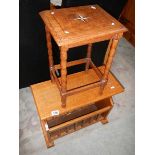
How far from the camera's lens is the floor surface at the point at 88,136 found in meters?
1.77

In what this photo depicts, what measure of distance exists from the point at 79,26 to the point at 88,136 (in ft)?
4.07

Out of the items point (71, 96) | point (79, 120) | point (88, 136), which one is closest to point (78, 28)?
point (71, 96)

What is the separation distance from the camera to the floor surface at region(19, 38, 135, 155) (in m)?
1.77

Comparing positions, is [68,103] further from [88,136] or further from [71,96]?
[88,136]

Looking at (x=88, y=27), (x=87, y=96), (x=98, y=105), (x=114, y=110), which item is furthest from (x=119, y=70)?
(x=88, y=27)

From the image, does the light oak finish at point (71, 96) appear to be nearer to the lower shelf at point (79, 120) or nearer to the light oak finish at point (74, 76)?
the light oak finish at point (74, 76)

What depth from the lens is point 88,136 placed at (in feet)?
6.23

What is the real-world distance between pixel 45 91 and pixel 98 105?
64cm

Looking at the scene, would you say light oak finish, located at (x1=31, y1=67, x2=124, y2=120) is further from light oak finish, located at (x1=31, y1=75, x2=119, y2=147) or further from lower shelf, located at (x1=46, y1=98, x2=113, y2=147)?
lower shelf, located at (x1=46, y1=98, x2=113, y2=147)

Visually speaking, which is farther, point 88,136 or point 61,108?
point 88,136

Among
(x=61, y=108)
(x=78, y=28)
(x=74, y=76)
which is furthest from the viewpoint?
(x=74, y=76)

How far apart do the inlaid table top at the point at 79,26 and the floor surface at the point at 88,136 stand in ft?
3.80

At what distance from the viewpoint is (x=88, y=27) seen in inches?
44.7
